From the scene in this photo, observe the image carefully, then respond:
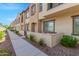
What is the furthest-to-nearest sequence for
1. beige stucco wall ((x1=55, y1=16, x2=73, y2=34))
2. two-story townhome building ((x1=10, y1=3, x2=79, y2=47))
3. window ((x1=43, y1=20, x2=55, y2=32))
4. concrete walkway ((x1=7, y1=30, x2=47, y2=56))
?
window ((x1=43, y1=20, x2=55, y2=32))
beige stucco wall ((x1=55, y1=16, x2=73, y2=34))
two-story townhome building ((x1=10, y1=3, x2=79, y2=47))
concrete walkway ((x1=7, y1=30, x2=47, y2=56))

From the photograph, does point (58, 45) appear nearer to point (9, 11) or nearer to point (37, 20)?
point (9, 11)

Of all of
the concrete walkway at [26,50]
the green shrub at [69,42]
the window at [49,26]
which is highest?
the window at [49,26]

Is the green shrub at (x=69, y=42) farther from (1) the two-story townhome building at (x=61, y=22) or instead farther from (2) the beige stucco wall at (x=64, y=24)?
(2) the beige stucco wall at (x=64, y=24)

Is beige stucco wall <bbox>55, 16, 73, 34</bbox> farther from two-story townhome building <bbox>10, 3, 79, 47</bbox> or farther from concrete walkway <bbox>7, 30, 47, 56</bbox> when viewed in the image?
concrete walkway <bbox>7, 30, 47, 56</bbox>

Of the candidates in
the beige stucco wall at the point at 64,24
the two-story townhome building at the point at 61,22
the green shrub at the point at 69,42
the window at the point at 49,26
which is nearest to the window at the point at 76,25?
the two-story townhome building at the point at 61,22

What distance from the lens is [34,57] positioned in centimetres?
838

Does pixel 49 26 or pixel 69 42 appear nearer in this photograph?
pixel 69 42

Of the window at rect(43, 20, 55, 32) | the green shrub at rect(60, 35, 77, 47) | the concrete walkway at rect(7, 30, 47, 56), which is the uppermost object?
the window at rect(43, 20, 55, 32)

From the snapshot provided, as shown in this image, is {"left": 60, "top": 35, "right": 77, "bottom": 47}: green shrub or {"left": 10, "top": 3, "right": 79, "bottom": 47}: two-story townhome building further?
{"left": 10, "top": 3, "right": 79, "bottom": 47}: two-story townhome building

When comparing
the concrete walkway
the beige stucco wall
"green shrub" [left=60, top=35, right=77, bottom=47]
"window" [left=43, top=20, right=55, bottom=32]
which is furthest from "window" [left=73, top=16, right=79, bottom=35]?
"window" [left=43, top=20, right=55, bottom=32]

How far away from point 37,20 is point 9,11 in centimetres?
672

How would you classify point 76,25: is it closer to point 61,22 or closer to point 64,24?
point 64,24

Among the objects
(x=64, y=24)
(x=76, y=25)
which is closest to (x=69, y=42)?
(x=76, y=25)

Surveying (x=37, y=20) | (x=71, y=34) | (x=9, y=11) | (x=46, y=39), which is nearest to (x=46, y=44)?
(x=46, y=39)
